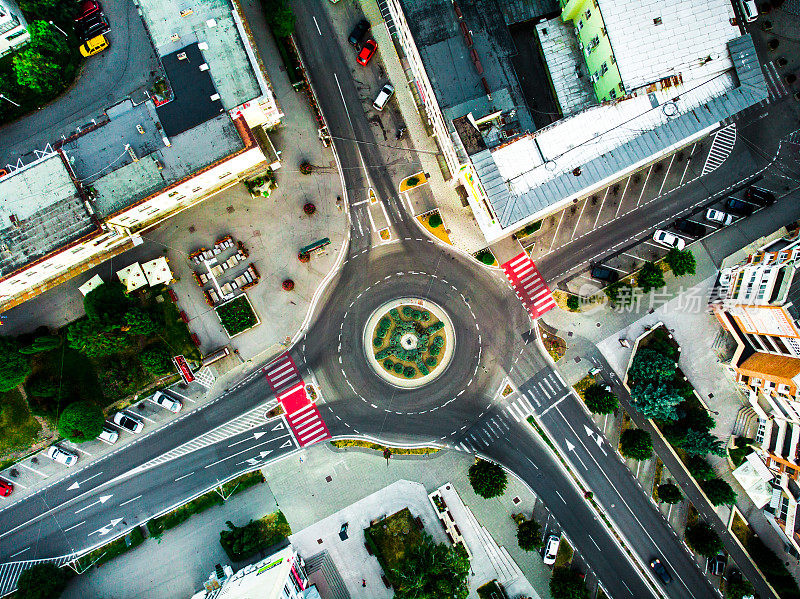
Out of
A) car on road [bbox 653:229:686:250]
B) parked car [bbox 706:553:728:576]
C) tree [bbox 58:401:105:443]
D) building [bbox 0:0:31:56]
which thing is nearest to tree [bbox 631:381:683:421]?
car on road [bbox 653:229:686:250]

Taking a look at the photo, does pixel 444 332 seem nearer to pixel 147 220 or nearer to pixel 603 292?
pixel 603 292

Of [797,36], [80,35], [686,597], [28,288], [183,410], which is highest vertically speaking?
[80,35]

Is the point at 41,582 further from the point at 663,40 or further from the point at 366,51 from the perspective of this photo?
the point at 663,40

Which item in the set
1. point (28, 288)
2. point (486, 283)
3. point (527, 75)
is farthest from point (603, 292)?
point (28, 288)

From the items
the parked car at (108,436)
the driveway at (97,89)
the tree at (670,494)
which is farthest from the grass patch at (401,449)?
the driveway at (97,89)

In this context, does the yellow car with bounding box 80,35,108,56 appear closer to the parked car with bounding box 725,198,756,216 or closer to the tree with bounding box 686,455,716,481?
the parked car with bounding box 725,198,756,216

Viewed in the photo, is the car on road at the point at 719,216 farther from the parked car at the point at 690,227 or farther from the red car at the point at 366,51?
the red car at the point at 366,51

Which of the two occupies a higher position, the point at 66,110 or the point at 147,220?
the point at 66,110
